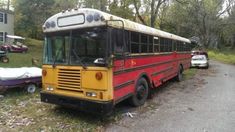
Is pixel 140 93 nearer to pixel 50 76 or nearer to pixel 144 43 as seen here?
pixel 144 43

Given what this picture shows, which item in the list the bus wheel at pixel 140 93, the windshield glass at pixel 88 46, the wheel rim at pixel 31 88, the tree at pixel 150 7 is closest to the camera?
the windshield glass at pixel 88 46

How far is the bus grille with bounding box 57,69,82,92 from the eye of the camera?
5.92 m

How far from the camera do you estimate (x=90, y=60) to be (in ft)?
19.2

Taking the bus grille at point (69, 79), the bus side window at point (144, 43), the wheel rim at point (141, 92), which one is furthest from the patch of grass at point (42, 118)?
the bus side window at point (144, 43)

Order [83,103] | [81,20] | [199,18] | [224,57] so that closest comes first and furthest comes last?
[83,103]
[81,20]
[224,57]
[199,18]

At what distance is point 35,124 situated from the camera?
5.92 m

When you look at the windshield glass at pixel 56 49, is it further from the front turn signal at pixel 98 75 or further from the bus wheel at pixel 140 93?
the bus wheel at pixel 140 93

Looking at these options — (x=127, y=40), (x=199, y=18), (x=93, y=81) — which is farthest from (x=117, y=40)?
(x=199, y=18)

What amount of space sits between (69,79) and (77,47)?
0.83m

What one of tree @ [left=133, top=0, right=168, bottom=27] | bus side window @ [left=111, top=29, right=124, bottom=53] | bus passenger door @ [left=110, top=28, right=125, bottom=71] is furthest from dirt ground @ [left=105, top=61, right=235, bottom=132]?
tree @ [left=133, top=0, right=168, bottom=27]

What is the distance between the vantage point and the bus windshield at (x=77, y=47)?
225 inches

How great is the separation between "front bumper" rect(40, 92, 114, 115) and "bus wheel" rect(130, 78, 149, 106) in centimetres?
164

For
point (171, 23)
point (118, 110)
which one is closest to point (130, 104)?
point (118, 110)

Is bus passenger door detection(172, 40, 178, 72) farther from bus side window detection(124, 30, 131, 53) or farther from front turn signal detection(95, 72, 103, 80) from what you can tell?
front turn signal detection(95, 72, 103, 80)
